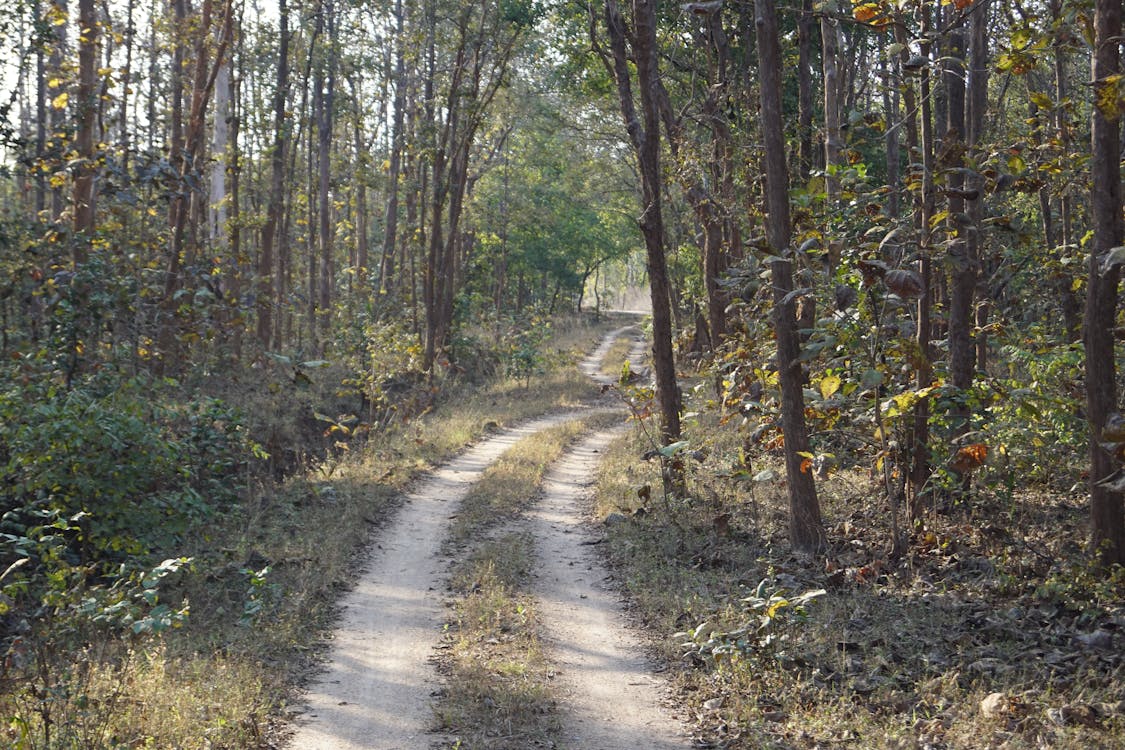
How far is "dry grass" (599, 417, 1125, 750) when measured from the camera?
5.49 meters

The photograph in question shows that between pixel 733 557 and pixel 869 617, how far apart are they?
2.13 metres

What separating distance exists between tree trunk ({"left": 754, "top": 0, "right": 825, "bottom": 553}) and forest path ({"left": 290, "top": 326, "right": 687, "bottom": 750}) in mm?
2165

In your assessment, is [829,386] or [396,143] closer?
[829,386]

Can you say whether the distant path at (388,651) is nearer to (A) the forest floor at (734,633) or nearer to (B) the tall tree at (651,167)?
(A) the forest floor at (734,633)

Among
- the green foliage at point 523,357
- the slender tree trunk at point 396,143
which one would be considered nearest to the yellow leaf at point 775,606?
the green foliage at point 523,357

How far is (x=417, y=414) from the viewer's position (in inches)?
826

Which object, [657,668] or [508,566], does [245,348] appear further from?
[657,668]

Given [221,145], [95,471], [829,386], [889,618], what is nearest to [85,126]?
[95,471]

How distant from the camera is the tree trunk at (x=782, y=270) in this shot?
8.48m

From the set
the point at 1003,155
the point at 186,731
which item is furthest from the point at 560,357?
the point at 186,731

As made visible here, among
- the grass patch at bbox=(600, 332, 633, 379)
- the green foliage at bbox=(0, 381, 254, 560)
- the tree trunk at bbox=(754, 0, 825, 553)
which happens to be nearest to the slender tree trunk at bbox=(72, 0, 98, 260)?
the green foliage at bbox=(0, 381, 254, 560)

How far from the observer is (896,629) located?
7.01m

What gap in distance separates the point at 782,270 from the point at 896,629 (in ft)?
10.9

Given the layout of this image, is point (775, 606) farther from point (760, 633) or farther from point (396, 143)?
point (396, 143)
